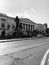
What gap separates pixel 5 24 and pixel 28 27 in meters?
17.3

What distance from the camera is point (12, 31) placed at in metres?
43.2

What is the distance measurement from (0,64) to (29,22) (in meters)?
50.3

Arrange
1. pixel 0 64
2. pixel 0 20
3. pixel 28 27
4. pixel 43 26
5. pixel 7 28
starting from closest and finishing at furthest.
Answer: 1. pixel 0 64
2. pixel 0 20
3. pixel 7 28
4. pixel 28 27
5. pixel 43 26

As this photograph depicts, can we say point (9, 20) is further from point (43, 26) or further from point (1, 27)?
point (43, 26)

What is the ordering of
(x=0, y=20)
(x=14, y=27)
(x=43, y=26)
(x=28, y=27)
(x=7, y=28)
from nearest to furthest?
(x=0, y=20) → (x=7, y=28) → (x=14, y=27) → (x=28, y=27) → (x=43, y=26)

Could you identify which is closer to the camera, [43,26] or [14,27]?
[14,27]

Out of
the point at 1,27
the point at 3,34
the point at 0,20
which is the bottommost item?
the point at 3,34

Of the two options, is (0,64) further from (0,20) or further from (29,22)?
(29,22)

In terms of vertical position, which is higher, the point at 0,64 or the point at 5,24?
the point at 5,24

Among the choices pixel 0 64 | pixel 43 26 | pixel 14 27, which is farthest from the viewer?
pixel 43 26

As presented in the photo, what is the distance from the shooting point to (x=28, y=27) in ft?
182

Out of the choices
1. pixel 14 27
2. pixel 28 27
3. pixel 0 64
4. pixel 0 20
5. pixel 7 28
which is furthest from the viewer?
pixel 28 27

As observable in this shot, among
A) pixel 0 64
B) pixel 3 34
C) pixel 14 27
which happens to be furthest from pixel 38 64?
pixel 14 27

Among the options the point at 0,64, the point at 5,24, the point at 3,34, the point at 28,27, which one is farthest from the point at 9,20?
the point at 0,64
